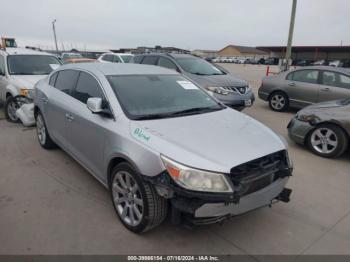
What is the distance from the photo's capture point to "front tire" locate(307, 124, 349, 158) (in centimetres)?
460

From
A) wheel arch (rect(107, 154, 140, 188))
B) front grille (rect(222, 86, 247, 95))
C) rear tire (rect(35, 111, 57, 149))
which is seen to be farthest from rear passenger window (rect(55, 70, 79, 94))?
front grille (rect(222, 86, 247, 95))

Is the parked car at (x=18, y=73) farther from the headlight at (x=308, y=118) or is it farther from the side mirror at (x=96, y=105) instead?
the headlight at (x=308, y=118)

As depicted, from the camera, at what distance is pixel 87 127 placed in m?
3.22

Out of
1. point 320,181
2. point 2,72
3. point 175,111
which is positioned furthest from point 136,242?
point 2,72

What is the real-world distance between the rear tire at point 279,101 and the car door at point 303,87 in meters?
0.17

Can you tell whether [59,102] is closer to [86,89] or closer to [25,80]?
[86,89]

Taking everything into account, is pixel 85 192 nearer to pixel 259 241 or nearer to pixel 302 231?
pixel 259 241

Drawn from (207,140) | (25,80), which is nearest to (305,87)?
(207,140)

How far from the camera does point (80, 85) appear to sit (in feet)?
12.1

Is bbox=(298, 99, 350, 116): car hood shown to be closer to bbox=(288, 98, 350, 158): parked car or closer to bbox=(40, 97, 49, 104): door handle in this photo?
bbox=(288, 98, 350, 158): parked car

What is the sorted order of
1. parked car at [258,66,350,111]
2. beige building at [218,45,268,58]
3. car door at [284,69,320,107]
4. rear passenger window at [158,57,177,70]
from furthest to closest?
beige building at [218,45,268,58] < rear passenger window at [158,57,177,70] < car door at [284,69,320,107] < parked car at [258,66,350,111]

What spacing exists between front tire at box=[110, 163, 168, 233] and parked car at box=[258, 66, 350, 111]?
21.9ft

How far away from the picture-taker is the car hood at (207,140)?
2285 millimetres

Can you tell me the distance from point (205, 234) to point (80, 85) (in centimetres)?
248
